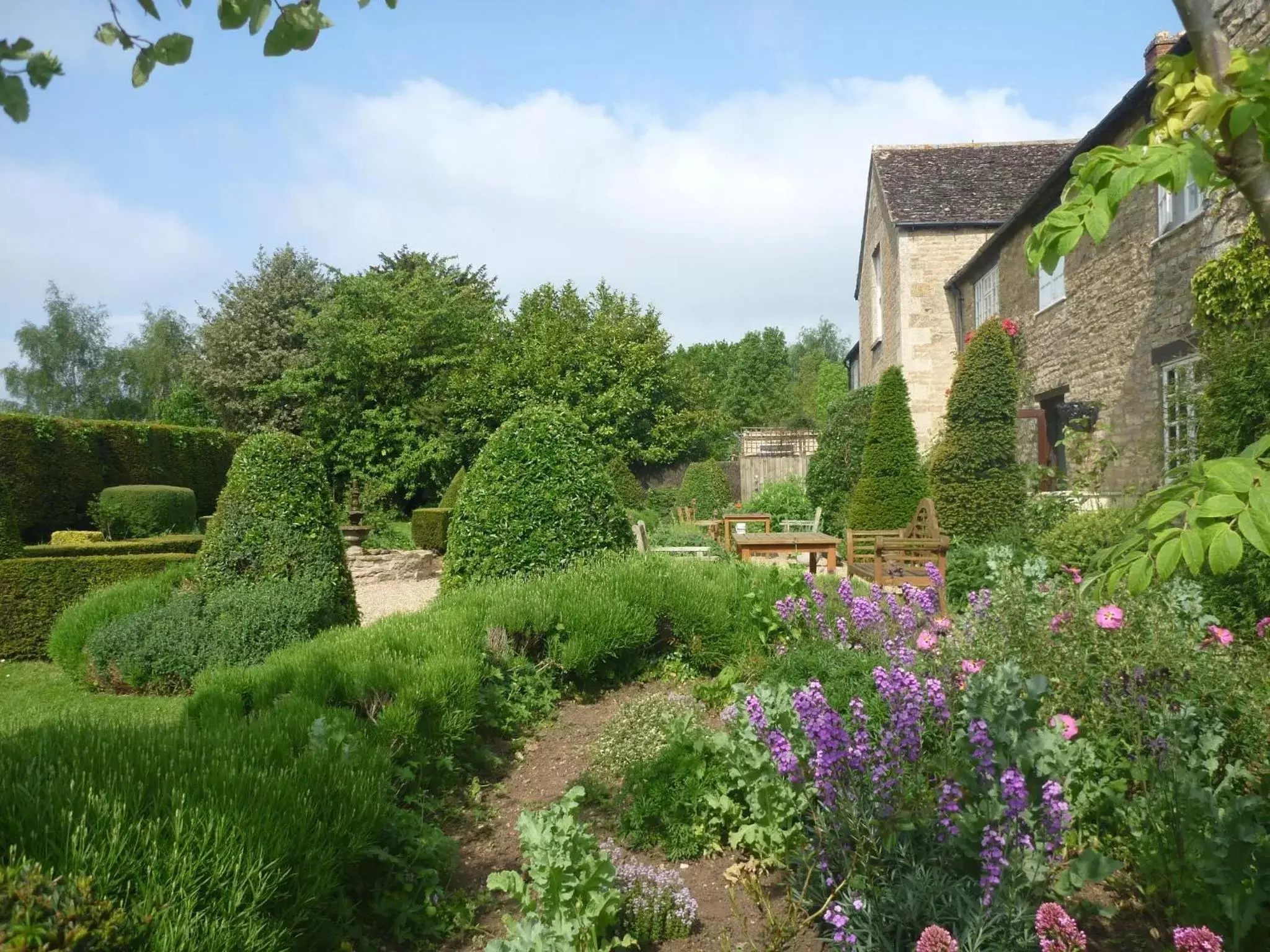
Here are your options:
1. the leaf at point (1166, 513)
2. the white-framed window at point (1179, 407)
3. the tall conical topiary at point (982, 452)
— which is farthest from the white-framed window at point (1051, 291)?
the leaf at point (1166, 513)

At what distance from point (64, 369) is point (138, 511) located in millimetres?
38053

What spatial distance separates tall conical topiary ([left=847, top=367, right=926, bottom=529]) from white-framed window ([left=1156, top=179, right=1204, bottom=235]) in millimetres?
4402

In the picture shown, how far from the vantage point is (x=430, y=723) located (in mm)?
4379

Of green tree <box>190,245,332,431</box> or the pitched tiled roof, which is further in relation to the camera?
green tree <box>190,245,332,431</box>

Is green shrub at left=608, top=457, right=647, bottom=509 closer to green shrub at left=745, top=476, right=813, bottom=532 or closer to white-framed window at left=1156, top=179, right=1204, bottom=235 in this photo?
green shrub at left=745, top=476, right=813, bottom=532

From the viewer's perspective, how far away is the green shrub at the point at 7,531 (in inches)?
371

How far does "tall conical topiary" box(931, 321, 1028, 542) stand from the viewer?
448 inches

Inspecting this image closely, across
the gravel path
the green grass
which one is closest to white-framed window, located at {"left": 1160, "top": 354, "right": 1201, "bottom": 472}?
the gravel path

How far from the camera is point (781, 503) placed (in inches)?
798

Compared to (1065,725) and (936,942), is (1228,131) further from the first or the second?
(1065,725)

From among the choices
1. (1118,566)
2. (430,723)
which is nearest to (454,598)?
(430,723)

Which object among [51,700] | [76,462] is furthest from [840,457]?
[76,462]

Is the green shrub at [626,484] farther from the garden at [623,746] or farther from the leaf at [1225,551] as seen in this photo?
the leaf at [1225,551]

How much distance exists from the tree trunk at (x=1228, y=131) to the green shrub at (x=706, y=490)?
68.5 feet
